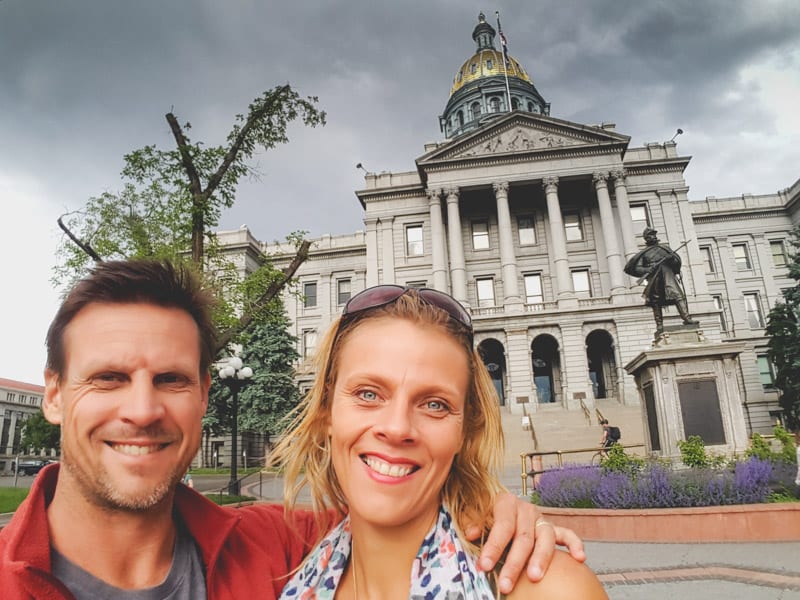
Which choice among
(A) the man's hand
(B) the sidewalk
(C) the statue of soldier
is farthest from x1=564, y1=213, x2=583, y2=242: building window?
(A) the man's hand

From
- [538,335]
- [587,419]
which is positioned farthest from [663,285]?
[538,335]

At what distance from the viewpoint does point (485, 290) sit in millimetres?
38781

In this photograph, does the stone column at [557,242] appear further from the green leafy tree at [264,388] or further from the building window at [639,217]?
the green leafy tree at [264,388]

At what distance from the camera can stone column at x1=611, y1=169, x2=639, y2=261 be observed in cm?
3594

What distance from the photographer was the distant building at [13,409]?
277ft

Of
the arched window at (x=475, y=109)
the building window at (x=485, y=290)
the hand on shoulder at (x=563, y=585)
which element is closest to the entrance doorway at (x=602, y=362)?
the building window at (x=485, y=290)

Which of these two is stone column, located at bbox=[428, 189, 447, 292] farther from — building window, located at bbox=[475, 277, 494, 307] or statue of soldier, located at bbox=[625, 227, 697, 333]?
statue of soldier, located at bbox=[625, 227, 697, 333]

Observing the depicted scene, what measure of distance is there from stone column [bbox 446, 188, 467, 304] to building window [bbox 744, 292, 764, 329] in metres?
26.8

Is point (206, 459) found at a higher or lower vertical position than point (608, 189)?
lower

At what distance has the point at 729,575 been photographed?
5551 millimetres

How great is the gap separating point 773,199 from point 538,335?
30.8m

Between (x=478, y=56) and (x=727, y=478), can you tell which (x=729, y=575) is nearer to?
(x=727, y=478)

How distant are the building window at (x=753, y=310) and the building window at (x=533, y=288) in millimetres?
21545

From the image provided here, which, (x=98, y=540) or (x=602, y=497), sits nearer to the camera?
(x=98, y=540)
